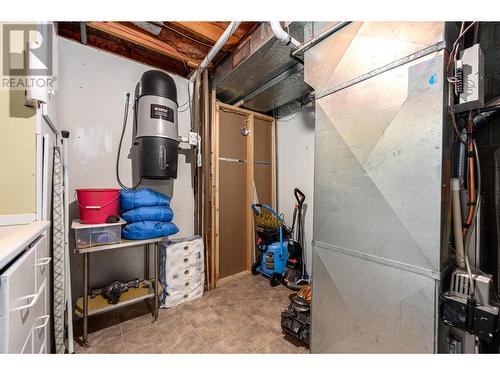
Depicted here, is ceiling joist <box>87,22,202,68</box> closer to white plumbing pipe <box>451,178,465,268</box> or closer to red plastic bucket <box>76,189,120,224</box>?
red plastic bucket <box>76,189,120,224</box>

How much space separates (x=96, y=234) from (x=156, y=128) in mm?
1065

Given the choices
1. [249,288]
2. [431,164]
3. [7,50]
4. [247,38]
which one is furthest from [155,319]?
[247,38]

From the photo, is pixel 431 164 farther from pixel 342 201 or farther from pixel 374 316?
pixel 374 316

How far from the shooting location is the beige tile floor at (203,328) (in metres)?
1.64

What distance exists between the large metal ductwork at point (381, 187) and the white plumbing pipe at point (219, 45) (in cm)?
74

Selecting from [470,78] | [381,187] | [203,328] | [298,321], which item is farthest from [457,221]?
[203,328]

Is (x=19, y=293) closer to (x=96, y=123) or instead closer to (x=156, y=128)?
(x=156, y=128)

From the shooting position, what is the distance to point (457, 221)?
1.02m

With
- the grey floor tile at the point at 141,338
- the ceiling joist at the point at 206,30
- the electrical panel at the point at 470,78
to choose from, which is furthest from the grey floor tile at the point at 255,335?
the ceiling joist at the point at 206,30

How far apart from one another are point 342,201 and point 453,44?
3.04 feet

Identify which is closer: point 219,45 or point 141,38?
point 219,45

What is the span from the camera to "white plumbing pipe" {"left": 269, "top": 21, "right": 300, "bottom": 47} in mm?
1545

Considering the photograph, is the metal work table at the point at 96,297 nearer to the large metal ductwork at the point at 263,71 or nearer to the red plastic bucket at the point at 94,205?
the red plastic bucket at the point at 94,205

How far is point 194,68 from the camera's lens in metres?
2.64
